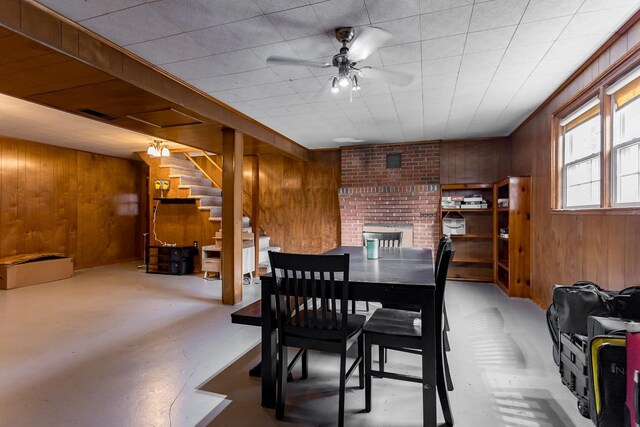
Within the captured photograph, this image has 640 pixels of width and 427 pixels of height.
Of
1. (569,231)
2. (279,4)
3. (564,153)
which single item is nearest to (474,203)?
(564,153)

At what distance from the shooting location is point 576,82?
9.97 feet

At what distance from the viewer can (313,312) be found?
1.80m

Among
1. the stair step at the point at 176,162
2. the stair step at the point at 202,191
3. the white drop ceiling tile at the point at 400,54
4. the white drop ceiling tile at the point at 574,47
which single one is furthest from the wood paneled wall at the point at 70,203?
the white drop ceiling tile at the point at 574,47

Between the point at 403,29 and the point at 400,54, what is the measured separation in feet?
1.22

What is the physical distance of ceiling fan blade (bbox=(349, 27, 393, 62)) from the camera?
7.31 feet

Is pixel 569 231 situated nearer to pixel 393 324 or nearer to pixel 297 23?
pixel 393 324

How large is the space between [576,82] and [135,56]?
4.09m

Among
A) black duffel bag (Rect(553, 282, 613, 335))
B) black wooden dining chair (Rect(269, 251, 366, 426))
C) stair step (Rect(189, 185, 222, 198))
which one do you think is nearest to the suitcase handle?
black duffel bag (Rect(553, 282, 613, 335))

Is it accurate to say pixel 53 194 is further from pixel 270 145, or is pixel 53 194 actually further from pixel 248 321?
pixel 248 321

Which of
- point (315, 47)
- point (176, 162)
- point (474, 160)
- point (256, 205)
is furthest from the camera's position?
point (176, 162)

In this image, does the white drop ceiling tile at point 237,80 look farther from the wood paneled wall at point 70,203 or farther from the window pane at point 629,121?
the wood paneled wall at point 70,203

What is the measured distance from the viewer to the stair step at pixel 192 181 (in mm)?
6316

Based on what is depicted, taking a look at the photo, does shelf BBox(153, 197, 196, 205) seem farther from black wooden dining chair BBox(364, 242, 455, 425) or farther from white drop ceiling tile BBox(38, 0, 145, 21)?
black wooden dining chair BBox(364, 242, 455, 425)

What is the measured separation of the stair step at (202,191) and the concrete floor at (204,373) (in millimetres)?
2756
